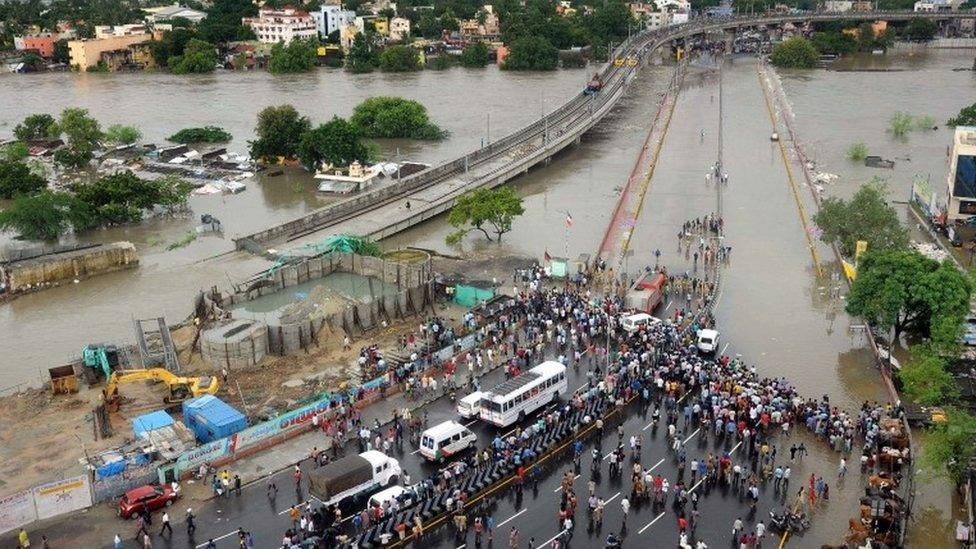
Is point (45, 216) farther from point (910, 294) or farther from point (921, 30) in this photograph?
point (921, 30)

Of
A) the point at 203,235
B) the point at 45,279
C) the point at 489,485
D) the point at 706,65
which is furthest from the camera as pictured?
the point at 706,65

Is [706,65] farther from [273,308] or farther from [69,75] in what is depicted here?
[273,308]

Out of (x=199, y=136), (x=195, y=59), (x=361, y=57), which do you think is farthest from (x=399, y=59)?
(x=199, y=136)

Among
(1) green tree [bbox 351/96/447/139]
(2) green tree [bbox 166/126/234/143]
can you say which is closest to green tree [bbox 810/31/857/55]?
(1) green tree [bbox 351/96/447/139]

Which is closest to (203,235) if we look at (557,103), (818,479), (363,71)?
(818,479)

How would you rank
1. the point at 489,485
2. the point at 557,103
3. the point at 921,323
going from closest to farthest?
the point at 489,485 → the point at 921,323 → the point at 557,103

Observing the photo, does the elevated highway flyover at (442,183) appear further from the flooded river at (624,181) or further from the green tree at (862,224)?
the green tree at (862,224)
